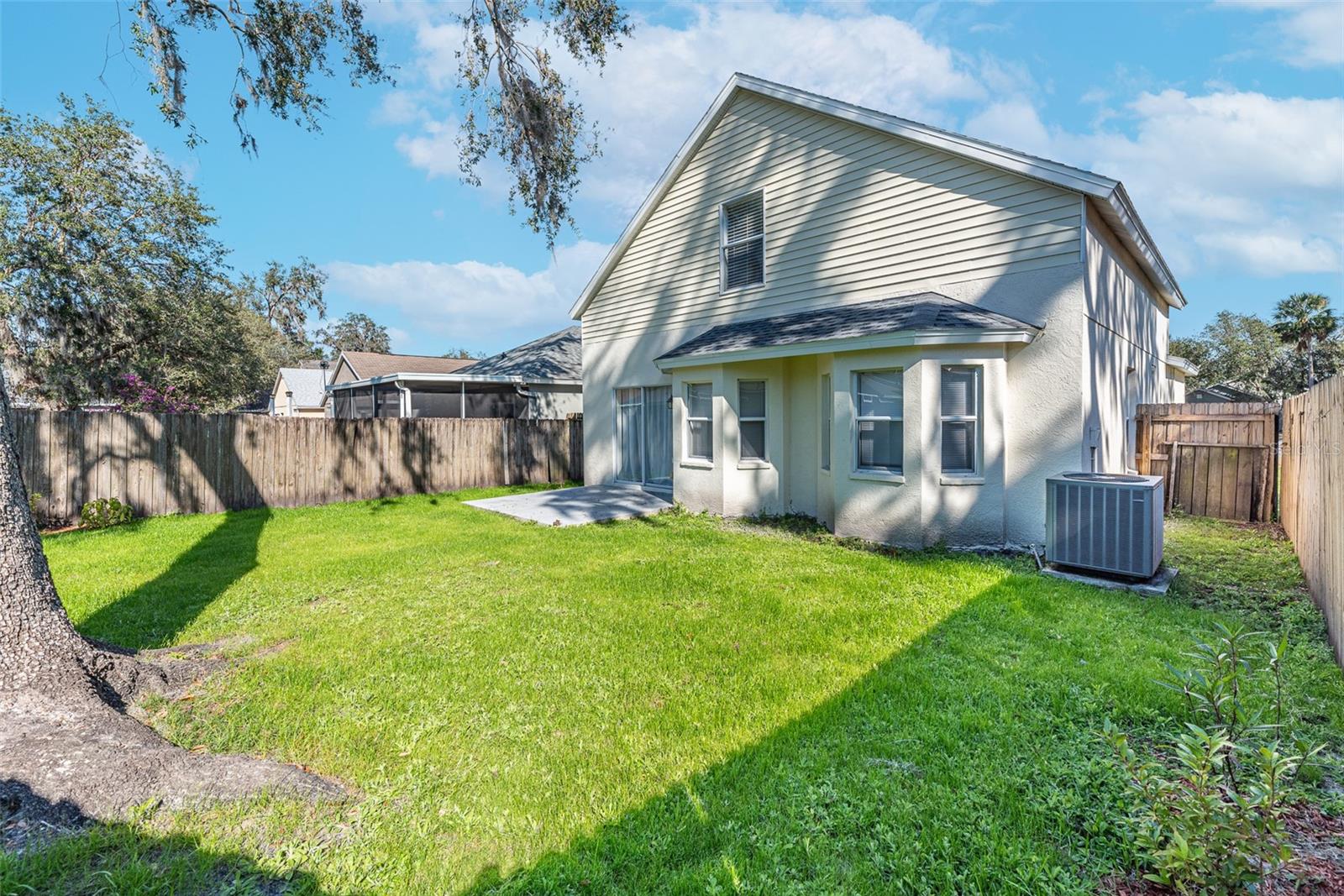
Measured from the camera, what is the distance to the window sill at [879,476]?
775cm

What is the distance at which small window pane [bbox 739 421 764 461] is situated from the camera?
390 inches

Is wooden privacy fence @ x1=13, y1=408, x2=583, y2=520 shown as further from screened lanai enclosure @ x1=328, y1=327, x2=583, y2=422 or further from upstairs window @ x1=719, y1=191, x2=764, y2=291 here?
upstairs window @ x1=719, y1=191, x2=764, y2=291

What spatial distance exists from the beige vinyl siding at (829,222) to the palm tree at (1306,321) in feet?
103

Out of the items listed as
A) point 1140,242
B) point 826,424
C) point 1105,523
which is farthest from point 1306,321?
point 1105,523

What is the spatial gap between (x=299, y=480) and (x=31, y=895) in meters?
12.0

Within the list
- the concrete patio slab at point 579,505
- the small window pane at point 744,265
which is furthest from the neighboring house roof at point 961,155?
the concrete patio slab at point 579,505

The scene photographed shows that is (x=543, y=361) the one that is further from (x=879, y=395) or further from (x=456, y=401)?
(x=879, y=395)

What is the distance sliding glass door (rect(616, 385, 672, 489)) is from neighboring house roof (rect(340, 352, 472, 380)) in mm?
14743

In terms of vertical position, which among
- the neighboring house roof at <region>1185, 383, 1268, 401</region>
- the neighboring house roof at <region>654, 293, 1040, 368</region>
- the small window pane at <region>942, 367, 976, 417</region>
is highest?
the neighboring house roof at <region>654, 293, 1040, 368</region>

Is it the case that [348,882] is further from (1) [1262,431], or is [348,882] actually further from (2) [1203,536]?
(1) [1262,431]

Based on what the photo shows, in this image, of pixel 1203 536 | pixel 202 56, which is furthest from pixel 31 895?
pixel 1203 536

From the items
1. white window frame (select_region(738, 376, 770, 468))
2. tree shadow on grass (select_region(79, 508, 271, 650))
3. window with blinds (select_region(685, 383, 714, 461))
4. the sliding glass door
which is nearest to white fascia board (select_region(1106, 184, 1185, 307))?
white window frame (select_region(738, 376, 770, 468))

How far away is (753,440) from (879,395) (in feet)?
8.29

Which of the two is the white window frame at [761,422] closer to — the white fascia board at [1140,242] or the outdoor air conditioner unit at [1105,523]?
the outdoor air conditioner unit at [1105,523]
